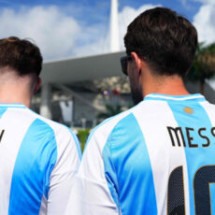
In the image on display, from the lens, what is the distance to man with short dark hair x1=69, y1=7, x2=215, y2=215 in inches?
56.7

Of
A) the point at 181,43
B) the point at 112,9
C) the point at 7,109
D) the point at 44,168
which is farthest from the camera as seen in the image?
the point at 112,9

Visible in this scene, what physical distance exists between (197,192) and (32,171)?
74 centimetres

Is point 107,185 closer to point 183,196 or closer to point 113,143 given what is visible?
point 113,143

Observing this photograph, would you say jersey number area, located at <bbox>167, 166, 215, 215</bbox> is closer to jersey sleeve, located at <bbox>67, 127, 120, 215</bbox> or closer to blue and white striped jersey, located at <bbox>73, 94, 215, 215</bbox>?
blue and white striped jersey, located at <bbox>73, 94, 215, 215</bbox>

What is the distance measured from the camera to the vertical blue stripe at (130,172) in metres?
1.43

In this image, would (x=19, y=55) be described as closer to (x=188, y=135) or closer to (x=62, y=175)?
(x=62, y=175)

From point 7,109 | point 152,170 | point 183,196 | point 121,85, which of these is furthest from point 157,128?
point 121,85

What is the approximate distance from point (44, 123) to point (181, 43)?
75cm

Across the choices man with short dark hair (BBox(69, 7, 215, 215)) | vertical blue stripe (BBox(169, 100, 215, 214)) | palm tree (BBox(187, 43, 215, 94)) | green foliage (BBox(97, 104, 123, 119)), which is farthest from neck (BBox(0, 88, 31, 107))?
green foliage (BBox(97, 104, 123, 119))

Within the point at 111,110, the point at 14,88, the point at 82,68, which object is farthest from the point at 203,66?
the point at 14,88

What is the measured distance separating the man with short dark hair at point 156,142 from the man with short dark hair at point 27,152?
330 mm

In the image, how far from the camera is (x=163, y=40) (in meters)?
1.53

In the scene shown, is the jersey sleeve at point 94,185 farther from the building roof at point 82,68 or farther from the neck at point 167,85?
the building roof at point 82,68

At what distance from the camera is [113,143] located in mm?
1447
